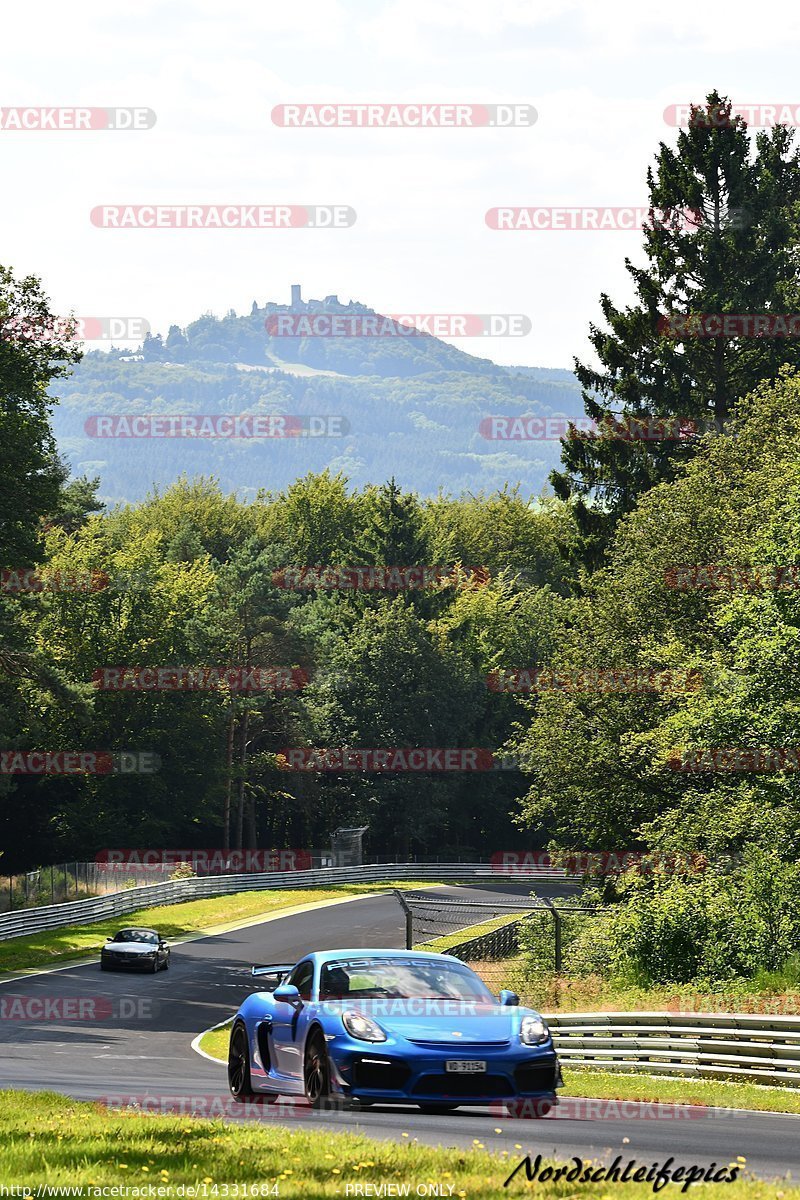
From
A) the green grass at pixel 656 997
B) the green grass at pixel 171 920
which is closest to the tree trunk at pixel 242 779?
the green grass at pixel 171 920

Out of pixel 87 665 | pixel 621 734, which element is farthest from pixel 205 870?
pixel 621 734

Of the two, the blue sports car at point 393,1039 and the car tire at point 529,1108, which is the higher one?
the blue sports car at point 393,1039

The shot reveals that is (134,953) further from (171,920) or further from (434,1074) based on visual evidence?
(434,1074)

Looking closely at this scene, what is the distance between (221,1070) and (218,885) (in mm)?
50039

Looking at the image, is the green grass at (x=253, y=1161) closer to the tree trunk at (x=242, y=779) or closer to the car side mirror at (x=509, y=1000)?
the car side mirror at (x=509, y=1000)

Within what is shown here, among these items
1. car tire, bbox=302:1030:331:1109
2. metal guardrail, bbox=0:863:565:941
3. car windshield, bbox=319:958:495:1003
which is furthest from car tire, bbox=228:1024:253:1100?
metal guardrail, bbox=0:863:565:941

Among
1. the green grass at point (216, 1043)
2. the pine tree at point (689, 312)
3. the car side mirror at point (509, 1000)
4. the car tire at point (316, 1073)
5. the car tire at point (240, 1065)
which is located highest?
the pine tree at point (689, 312)

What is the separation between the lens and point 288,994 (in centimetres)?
1455

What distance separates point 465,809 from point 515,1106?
281 feet

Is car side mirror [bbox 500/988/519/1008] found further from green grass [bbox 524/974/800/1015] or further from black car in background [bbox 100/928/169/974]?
black car in background [bbox 100/928/169/974]

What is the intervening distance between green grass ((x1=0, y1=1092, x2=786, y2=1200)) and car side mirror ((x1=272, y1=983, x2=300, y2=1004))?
165 centimetres

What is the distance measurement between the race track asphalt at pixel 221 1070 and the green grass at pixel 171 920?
8.60 ft

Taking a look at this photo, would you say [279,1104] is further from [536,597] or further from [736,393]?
[536,597]

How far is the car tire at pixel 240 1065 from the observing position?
15383 mm
